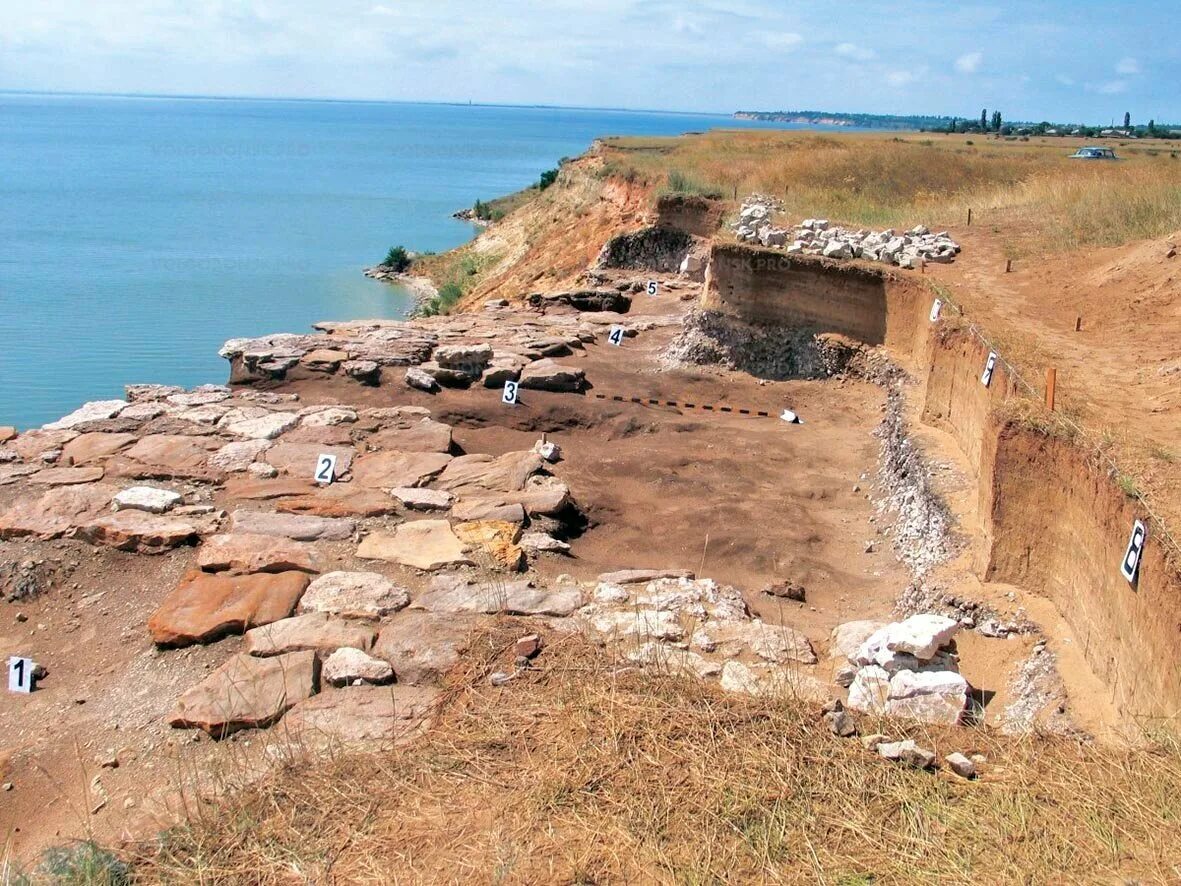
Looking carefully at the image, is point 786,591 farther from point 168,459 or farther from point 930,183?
point 930,183

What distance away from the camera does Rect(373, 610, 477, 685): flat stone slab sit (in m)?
5.44

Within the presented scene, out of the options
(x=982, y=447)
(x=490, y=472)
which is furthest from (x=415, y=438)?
(x=982, y=447)

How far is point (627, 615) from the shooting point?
6.18 metres

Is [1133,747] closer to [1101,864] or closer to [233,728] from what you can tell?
[1101,864]

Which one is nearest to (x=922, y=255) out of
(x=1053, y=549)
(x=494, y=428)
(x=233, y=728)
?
(x=494, y=428)

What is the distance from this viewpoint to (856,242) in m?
14.0

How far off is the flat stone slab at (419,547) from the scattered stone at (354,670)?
1362mm

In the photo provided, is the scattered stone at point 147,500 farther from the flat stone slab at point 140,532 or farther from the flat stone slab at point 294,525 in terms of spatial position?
the flat stone slab at point 294,525

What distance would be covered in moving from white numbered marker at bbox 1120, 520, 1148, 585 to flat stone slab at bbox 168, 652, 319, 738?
4.24 meters

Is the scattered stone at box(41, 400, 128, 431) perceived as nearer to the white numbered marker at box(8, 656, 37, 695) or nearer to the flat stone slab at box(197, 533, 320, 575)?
the flat stone slab at box(197, 533, 320, 575)

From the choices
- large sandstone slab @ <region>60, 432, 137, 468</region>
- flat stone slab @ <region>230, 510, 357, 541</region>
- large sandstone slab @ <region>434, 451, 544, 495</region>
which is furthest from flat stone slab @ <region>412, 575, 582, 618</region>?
large sandstone slab @ <region>60, 432, 137, 468</region>

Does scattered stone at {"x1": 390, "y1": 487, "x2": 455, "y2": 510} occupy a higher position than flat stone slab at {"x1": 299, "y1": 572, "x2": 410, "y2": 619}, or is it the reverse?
scattered stone at {"x1": 390, "y1": 487, "x2": 455, "y2": 510}

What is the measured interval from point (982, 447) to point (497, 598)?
3.84 m

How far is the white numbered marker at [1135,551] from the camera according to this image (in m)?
4.91
